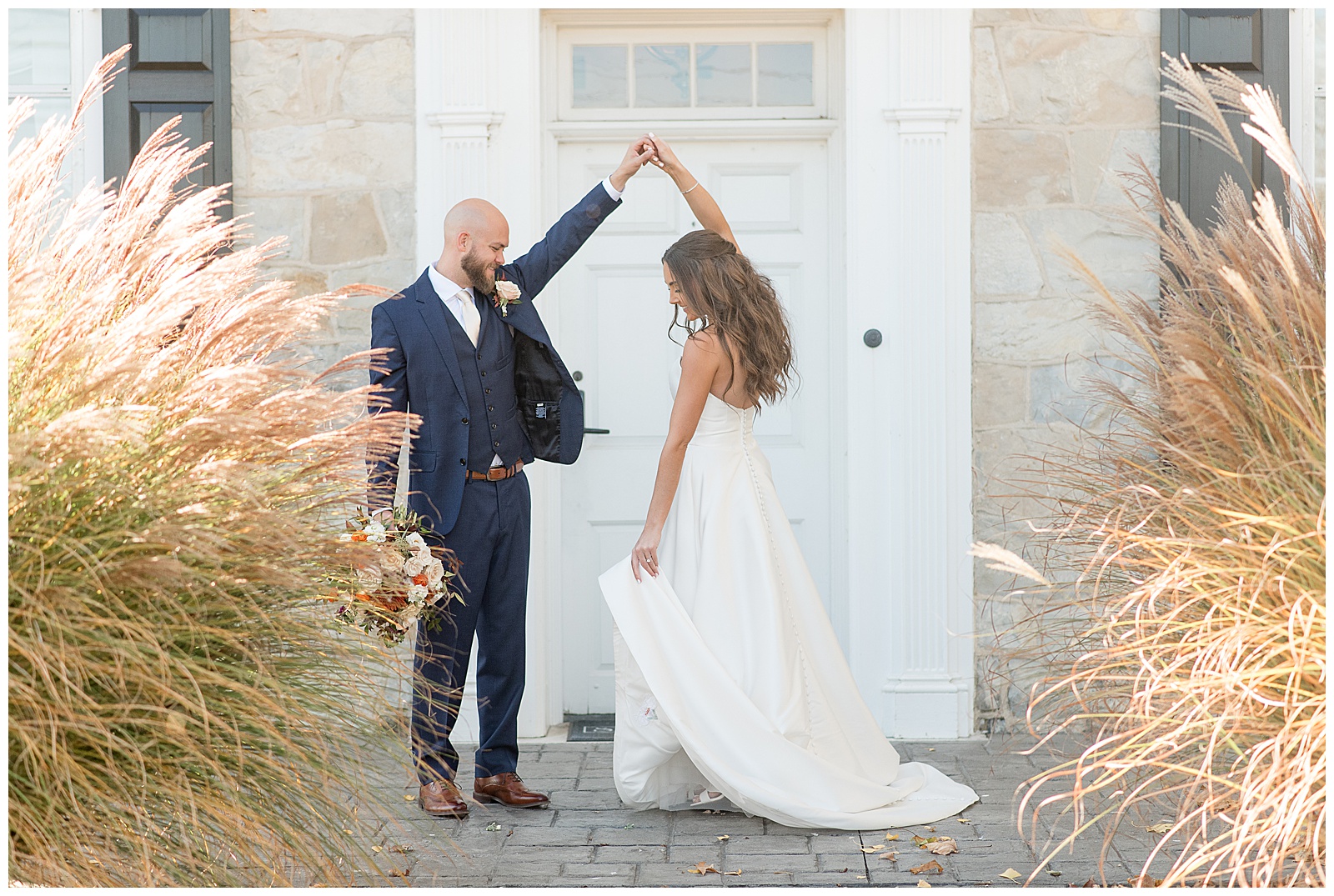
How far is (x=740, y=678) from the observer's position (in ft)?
10.6

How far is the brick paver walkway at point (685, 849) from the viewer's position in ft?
9.18

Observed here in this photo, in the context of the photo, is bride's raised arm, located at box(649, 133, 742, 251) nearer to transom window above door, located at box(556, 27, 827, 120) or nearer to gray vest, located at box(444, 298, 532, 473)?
gray vest, located at box(444, 298, 532, 473)

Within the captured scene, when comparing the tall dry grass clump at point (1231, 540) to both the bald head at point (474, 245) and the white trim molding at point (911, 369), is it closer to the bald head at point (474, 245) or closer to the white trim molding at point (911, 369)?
the white trim molding at point (911, 369)

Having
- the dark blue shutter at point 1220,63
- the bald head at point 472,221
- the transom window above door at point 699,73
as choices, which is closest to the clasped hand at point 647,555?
the bald head at point 472,221

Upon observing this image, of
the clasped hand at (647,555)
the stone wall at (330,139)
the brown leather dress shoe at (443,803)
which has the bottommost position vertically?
the brown leather dress shoe at (443,803)

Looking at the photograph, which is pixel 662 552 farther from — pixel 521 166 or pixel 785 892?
pixel 521 166

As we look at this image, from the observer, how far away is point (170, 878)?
201 centimetres

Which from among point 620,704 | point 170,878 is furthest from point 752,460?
point 170,878

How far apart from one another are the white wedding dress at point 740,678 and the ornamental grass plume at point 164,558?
3.72ft

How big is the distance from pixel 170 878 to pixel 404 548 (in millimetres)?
968

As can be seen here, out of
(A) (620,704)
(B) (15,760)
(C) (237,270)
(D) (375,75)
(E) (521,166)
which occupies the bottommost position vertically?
(A) (620,704)

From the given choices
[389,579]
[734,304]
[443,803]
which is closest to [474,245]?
[734,304]

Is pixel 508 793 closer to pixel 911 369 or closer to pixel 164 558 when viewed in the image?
pixel 164 558

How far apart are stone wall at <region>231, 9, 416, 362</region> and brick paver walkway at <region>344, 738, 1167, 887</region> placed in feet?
6.19
